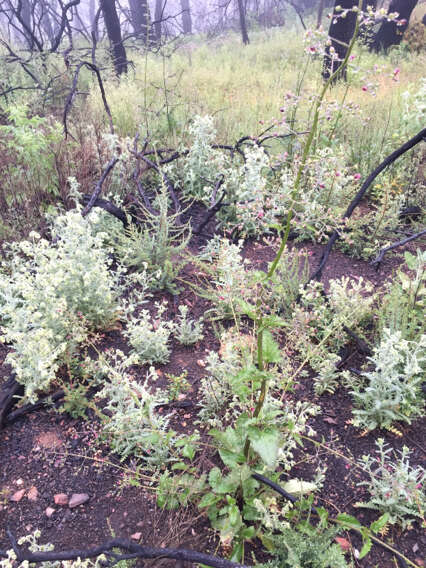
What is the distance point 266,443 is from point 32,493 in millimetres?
1203

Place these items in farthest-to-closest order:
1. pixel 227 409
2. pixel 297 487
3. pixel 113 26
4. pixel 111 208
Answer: pixel 113 26 < pixel 111 208 < pixel 227 409 < pixel 297 487

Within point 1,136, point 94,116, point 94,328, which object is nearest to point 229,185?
point 94,328

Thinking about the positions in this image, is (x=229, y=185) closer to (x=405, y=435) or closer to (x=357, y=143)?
(x=357, y=143)

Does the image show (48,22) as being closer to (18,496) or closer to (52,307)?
(52,307)

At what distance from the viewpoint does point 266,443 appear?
4.35 feet

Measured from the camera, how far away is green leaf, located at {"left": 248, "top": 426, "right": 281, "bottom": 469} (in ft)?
4.16

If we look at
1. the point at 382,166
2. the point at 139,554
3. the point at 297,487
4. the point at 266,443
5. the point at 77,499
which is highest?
the point at 382,166

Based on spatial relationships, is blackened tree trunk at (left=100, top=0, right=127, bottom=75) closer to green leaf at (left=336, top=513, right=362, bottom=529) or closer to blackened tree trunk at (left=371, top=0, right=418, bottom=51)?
blackened tree trunk at (left=371, top=0, right=418, bottom=51)

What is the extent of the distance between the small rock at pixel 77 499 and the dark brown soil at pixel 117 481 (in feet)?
0.05

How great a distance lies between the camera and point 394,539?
5.39ft

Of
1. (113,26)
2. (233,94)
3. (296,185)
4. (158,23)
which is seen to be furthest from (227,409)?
(158,23)

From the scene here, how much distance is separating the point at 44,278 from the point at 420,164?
416 centimetres

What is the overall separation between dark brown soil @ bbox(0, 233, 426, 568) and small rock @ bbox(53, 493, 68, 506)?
0.05 ft

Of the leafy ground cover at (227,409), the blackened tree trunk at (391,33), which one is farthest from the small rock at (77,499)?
the blackened tree trunk at (391,33)
